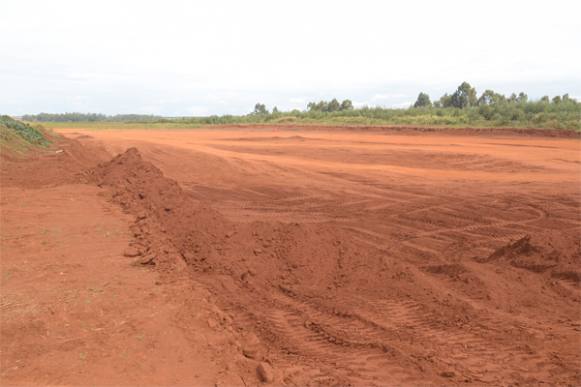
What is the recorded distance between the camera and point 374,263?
6477 millimetres

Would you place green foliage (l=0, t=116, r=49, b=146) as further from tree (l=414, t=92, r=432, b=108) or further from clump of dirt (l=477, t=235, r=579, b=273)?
tree (l=414, t=92, r=432, b=108)

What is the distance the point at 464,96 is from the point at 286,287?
175 ft

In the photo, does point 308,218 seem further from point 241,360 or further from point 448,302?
point 241,360

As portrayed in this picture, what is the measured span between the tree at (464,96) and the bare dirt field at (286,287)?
4503 centimetres

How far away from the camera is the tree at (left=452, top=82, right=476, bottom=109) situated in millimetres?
54031

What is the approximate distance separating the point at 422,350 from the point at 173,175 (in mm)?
12242

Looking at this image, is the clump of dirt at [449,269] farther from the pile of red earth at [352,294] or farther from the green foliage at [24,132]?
the green foliage at [24,132]

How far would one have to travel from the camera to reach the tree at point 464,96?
54031mm

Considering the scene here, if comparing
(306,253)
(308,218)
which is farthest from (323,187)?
(306,253)

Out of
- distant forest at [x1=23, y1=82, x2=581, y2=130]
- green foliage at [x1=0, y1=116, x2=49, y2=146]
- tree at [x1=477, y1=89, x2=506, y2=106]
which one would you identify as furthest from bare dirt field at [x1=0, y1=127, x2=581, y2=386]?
tree at [x1=477, y1=89, x2=506, y2=106]

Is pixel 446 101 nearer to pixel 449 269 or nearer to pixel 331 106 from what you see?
pixel 331 106

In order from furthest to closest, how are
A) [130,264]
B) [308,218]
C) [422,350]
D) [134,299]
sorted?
[308,218] < [130,264] < [134,299] < [422,350]

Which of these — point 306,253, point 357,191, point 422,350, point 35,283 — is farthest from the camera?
point 357,191

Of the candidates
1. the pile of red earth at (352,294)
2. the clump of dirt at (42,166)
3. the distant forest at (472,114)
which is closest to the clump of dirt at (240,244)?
the pile of red earth at (352,294)
